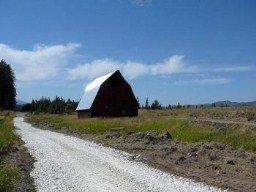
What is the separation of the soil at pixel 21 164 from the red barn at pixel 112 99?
1540 inches

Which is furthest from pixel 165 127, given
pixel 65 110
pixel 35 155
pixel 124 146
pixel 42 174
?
pixel 65 110

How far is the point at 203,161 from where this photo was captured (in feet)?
63.8

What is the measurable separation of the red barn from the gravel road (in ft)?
147

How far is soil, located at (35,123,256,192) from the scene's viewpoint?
15.1 m

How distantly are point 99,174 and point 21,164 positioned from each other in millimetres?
4443

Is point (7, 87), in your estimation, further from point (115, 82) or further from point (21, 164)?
point (21, 164)

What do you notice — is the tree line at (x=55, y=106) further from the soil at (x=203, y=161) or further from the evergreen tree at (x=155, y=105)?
the soil at (x=203, y=161)

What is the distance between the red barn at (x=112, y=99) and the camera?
225 ft

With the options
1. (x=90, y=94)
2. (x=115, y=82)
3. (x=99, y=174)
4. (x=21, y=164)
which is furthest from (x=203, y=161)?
(x=90, y=94)

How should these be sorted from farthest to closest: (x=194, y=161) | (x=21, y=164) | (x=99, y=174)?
1. (x=194, y=161)
2. (x=21, y=164)
3. (x=99, y=174)

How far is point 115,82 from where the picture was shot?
7000 centimetres

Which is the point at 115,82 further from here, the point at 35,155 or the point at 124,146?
the point at 35,155

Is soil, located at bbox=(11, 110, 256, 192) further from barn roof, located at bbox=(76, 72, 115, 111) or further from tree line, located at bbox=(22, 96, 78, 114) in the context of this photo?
tree line, located at bbox=(22, 96, 78, 114)

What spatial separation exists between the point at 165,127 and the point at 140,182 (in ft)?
63.3
